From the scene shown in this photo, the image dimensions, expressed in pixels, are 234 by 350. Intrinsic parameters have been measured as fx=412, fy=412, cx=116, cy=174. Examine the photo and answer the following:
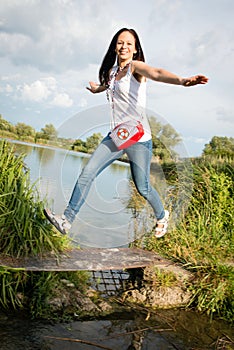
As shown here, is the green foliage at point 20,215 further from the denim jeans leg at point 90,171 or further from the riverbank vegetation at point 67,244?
the denim jeans leg at point 90,171

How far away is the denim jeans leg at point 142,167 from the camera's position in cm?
353

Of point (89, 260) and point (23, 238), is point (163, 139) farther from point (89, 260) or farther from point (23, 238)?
point (23, 238)

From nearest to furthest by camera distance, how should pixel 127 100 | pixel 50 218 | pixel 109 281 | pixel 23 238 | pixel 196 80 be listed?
pixel 196 80
pixel 127 100
pixel 50 218
pixel 23 238
pixel 109 281

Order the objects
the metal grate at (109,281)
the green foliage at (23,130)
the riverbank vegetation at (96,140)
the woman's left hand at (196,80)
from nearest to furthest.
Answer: the woman's left hand at (196,80)
the riverbank vegetation at (96,140)
the green foliage at (23,130)
the metal grate at (109,281)

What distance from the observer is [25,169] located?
414 cm

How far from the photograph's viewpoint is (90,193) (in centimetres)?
356

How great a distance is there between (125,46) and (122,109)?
52 cm

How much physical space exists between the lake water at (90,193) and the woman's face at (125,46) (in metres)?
0.90

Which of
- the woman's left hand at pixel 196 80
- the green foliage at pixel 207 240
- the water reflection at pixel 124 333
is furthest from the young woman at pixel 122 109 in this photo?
the green foliage at pixel 207 240

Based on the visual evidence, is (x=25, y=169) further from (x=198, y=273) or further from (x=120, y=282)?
(x=198, y=273)

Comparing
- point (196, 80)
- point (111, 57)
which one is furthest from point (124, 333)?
point (111, 57)

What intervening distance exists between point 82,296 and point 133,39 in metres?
2.35

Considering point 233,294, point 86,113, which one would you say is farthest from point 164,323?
point 86,113

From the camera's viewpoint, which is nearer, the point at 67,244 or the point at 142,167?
the point at 142,167
